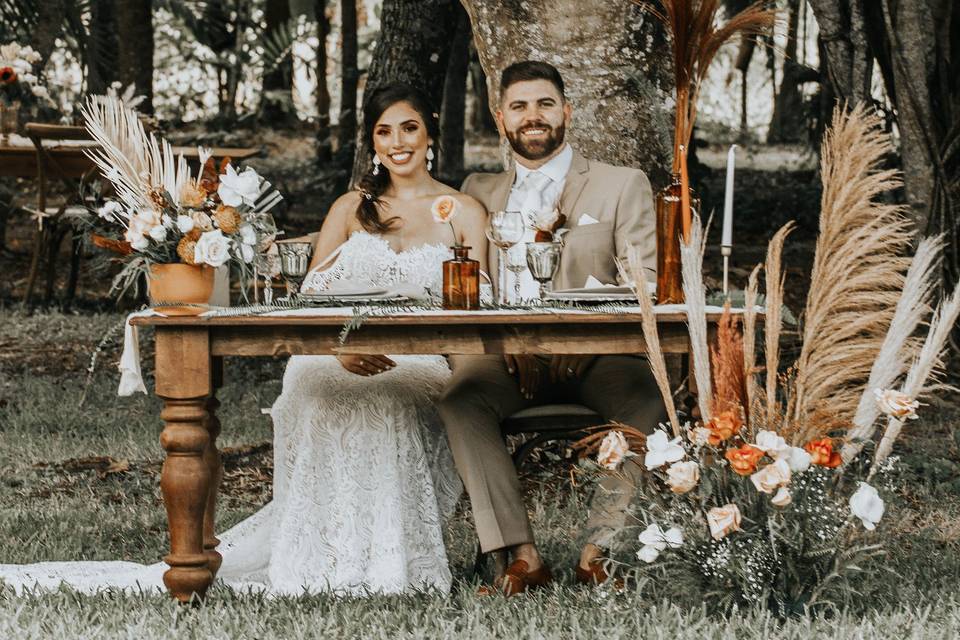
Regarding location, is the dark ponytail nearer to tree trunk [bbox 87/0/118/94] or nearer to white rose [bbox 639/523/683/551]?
white rose [bbox 639/523/683/551]

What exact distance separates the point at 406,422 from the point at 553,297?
694 millimetres

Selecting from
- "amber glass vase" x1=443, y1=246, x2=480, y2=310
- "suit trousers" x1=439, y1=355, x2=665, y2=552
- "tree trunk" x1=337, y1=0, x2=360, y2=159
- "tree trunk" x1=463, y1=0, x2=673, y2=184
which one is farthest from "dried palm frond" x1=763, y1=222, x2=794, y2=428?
"tree trunk" x1=337, y1=0, x2=360, y2=159

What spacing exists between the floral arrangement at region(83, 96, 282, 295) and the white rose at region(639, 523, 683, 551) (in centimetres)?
A: 131

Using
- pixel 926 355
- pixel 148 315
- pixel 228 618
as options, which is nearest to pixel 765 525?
pixel 926 355

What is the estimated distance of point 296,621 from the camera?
3.79 meters

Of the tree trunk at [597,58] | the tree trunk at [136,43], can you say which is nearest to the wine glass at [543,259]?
the tree trunk at [597,58]

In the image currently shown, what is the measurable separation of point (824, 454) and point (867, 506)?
0.17 metres

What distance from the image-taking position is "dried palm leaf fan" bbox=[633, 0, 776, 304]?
12.6 feet

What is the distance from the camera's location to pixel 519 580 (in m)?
4.05

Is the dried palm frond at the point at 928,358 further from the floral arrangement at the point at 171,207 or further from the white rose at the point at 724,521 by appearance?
the floral arrangement at the point at 171,207

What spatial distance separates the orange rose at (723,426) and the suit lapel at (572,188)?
121cm

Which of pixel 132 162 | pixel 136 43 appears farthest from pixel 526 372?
pixel 136 43

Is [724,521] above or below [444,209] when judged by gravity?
below

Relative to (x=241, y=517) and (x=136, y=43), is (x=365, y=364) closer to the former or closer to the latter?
(x=241, y=517)
